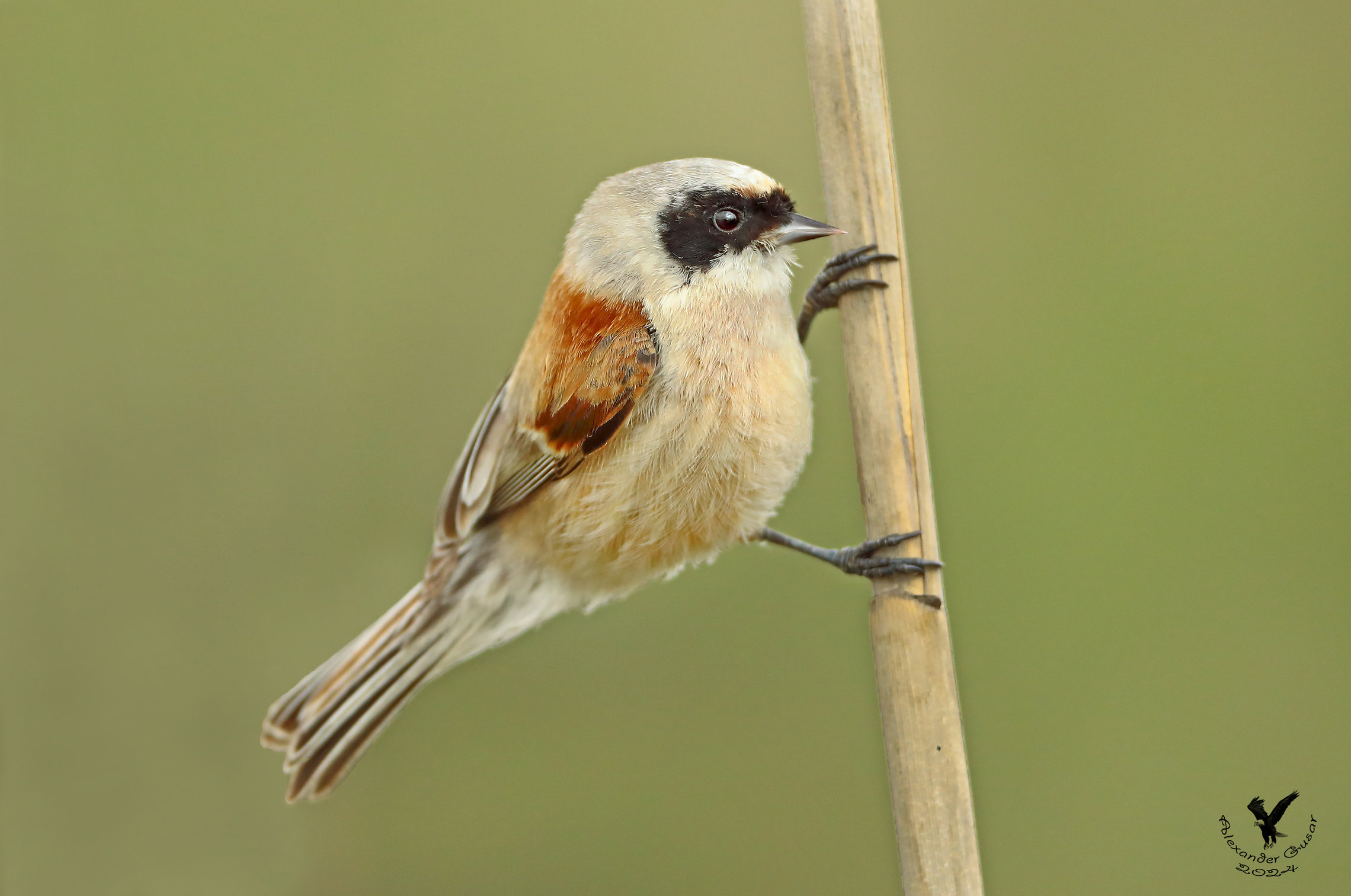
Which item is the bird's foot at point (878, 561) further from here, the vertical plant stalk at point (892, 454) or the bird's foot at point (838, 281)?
the bird's foot at point (838, 281)

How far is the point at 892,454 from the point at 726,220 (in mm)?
628

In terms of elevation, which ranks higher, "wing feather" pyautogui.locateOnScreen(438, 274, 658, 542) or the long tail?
"wing feather" pyautogui.locateOnScreen(438, 274, 658, 542)

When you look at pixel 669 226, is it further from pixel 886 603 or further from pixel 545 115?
pixel 545 115

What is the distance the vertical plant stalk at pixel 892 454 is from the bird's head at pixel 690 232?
24 cm

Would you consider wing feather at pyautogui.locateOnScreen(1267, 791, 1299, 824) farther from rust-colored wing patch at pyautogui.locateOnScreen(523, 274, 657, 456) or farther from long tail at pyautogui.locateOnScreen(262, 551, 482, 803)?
long tail at pyautogui.locateOnScreen(262, 551, 482, 803)

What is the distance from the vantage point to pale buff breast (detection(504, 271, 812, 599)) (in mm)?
2139

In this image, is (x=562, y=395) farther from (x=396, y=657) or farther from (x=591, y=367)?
(x=396, y=657)

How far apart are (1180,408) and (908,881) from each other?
6.52 feet

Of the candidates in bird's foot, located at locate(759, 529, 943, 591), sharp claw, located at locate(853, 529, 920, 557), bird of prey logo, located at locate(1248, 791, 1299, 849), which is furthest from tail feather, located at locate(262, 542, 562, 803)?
bird of prey logo, located at locate(1248, 791, 1299, 849)

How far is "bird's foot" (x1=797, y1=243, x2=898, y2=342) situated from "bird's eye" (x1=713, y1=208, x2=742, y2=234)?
204 millimetres

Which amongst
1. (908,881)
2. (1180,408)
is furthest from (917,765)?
(1180,408)

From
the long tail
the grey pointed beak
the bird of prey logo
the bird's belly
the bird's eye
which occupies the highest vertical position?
the bird's eye

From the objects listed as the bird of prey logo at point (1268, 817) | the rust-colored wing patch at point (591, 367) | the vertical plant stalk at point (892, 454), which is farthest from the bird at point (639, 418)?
the bird of prey logo at point (1268, 817)

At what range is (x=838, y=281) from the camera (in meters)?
2.02
